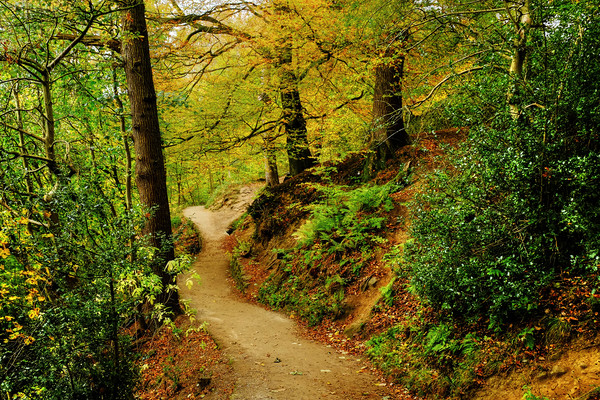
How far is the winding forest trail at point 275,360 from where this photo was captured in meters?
4.91

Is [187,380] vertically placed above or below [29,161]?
below

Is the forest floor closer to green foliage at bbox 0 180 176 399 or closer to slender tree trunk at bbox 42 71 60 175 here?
green foliage at bbox 0 180 176 399

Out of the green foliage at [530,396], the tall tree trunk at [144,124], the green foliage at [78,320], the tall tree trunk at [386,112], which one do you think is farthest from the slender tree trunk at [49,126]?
the green foliage at [530,396]

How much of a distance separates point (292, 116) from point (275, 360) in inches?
360

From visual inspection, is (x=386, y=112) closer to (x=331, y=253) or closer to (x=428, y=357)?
(x=331, y=253)

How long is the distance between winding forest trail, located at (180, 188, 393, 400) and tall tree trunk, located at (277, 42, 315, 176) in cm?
617

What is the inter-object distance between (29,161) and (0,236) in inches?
202

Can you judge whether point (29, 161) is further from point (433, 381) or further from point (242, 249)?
point (433, 381)

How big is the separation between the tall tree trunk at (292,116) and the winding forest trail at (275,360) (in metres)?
6.17

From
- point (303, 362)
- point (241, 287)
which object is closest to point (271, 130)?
point (241, 287)

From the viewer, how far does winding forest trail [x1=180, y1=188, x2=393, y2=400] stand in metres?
4.91

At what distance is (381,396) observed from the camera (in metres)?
4.65

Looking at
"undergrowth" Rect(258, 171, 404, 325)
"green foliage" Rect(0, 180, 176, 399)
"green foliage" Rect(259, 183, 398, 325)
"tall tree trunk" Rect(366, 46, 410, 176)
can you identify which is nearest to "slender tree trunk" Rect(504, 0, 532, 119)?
"undergrowth" Rect(258, 171, 404, 325)

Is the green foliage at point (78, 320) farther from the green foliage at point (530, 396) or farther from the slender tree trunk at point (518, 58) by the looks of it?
the slender tree trunk at point (518, 58)
